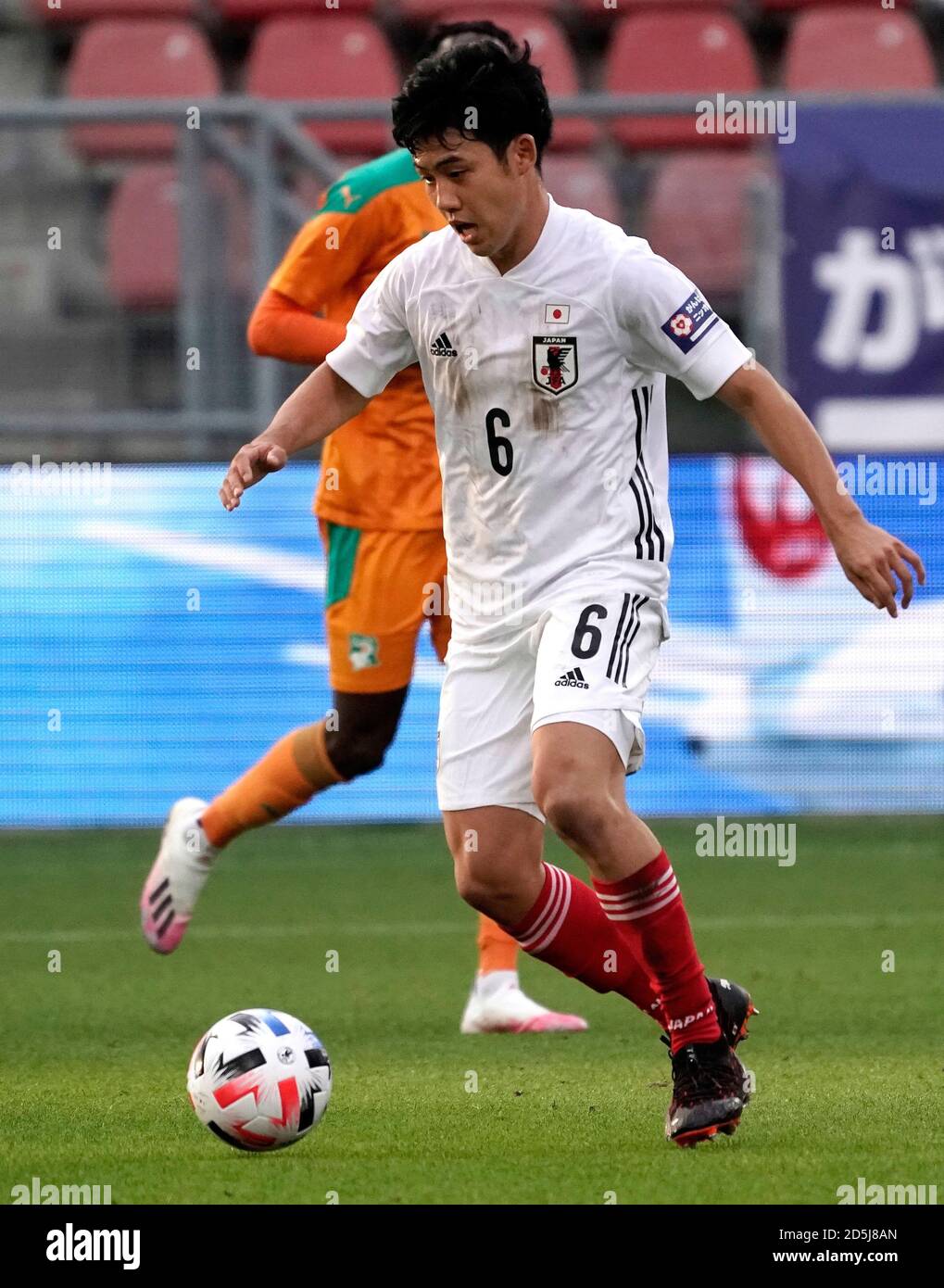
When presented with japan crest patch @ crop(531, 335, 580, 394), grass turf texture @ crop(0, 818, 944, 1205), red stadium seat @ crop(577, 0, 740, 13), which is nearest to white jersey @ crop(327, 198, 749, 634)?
japan crest patch @ crop(531, 335, 580, 394)

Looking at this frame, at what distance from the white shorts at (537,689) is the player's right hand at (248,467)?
1.82ft

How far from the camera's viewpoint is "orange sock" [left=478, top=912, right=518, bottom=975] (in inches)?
232

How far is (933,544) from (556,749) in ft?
19.0

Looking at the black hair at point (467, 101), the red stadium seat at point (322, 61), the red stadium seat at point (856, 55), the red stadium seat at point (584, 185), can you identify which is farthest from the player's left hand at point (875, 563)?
the red stadium seat at point (856, 55)

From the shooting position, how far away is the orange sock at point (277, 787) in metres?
6.40

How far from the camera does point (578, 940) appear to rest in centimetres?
462

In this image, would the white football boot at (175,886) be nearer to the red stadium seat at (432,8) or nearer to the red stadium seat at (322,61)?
the red stadium seat at (322,61)

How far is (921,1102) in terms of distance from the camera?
183 inches

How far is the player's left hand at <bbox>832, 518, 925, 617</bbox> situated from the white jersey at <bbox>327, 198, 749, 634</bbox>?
45cm

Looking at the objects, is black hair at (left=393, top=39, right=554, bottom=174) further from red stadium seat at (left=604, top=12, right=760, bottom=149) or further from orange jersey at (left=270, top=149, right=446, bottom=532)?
red stadium seat at (left=604, top=12, right=760, bottom=149)

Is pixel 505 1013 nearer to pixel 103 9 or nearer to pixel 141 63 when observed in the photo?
pixel 141 63

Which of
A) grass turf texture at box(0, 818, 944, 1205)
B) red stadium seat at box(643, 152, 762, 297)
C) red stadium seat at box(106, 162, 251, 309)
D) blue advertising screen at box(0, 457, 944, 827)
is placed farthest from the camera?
red stadium seat at box(643, 152, 762, 297)
